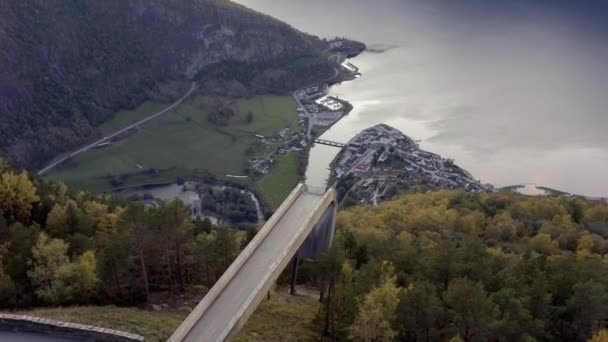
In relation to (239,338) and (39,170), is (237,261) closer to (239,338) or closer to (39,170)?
(239,338)

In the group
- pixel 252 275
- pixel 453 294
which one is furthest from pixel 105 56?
pixel 453 294

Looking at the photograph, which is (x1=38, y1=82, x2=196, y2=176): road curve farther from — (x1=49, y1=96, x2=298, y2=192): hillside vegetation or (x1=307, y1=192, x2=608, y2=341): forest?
(x1=307, y1=192, x2=608, y2=341): forest

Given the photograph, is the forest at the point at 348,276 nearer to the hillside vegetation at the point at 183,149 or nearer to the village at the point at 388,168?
the village at the point at 388,168

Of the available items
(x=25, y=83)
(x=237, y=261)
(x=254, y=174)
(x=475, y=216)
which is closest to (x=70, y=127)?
(x=25, y=83)

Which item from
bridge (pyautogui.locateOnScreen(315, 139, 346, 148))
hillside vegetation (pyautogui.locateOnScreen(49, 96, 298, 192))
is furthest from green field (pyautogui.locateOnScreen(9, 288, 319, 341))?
bridge (pyautogui.locateOnScreen(315, 139, 346, 148))

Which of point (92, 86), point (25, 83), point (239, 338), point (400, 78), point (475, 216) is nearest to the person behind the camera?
point (239, 338)

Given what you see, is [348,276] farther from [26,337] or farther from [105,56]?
[105,56]

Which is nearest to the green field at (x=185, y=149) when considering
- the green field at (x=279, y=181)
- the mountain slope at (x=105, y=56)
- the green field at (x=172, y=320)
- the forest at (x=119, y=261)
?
the green field at (x=279, y=181)
